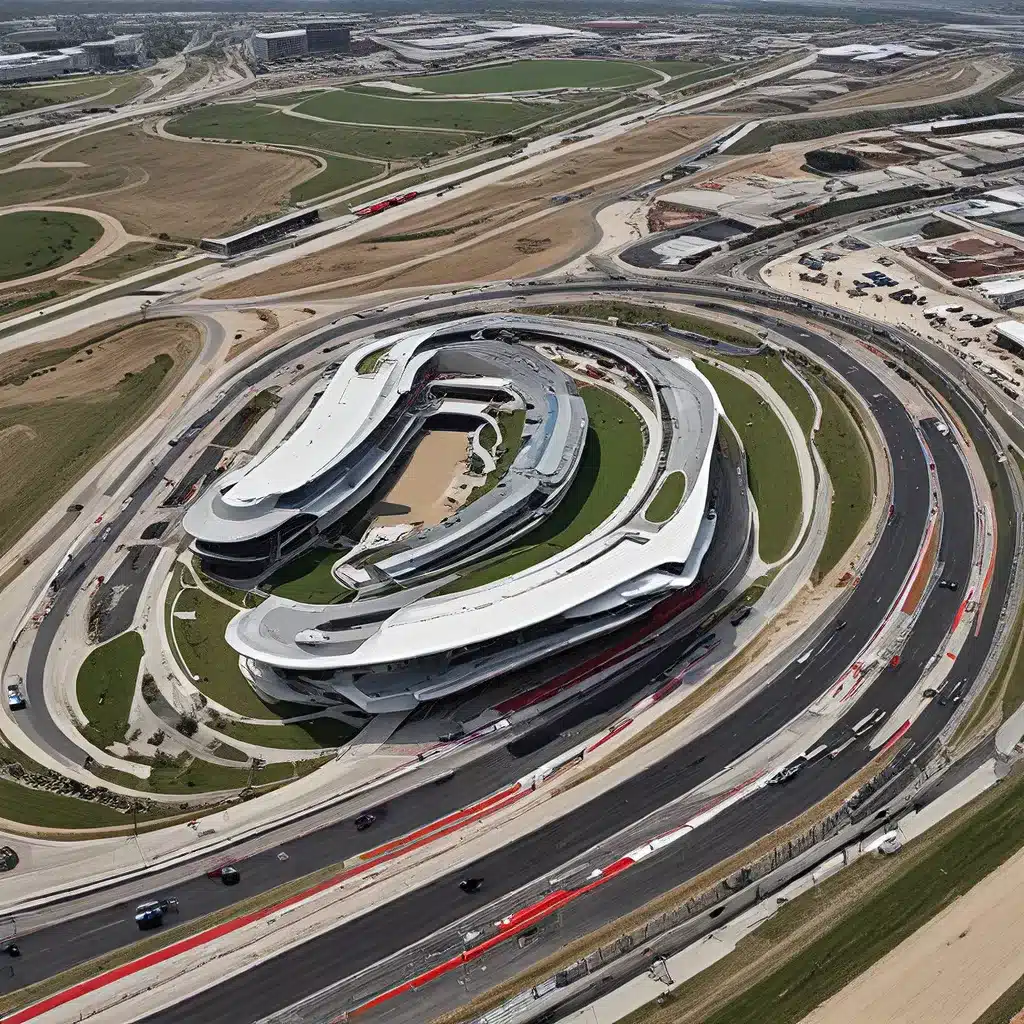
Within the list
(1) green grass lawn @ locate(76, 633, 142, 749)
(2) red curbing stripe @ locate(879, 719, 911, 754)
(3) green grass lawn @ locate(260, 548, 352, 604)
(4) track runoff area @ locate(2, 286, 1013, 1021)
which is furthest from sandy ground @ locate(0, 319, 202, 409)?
(2) red curbing stripe @ locate(879, 719, 911, 754)

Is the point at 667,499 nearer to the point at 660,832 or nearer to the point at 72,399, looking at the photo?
the point at 660,832

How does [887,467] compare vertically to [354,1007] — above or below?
above

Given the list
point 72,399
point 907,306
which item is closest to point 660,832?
point 72,399

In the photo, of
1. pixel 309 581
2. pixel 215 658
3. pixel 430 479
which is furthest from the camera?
pixel 430 479

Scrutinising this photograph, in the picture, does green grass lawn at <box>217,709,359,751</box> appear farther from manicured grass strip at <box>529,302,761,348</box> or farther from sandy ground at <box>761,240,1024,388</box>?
sandy ground at <box>761,240,1024,388</box>

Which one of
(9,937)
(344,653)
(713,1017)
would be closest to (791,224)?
(344,653)

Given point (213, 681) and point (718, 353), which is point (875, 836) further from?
point (718, 353)
